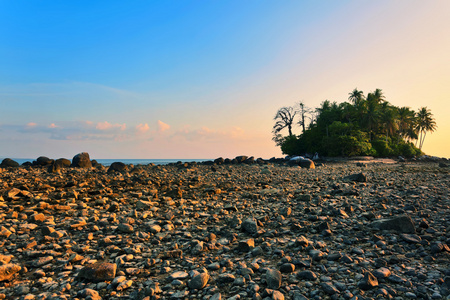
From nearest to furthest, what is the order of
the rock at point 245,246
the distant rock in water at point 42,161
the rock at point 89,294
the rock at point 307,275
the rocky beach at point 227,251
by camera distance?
the rock at point 89,294
the rocky beach at point 227,251
the rock at point 307,275
the rock at point 245,246
the distant rock in water at point 42,161

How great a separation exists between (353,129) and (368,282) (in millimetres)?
50192

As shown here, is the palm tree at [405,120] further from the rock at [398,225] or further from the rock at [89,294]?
the rock at [89,294]

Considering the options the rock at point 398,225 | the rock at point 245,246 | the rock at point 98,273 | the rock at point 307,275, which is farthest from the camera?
the rock at point 398,225

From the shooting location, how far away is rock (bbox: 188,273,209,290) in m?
3.42

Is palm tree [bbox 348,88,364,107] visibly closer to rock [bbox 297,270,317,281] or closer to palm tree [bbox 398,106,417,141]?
palm tree [bbox 398,106,417,141]

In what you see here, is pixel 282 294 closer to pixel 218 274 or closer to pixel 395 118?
pixel 218 274

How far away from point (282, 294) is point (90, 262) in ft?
10.9

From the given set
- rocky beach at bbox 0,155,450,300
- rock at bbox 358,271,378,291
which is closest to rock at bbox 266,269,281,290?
rocky beach at bbox 0,155,450,300

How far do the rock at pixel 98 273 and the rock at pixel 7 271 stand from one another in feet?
3.50

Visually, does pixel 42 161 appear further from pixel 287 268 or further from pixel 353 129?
pixel 353 129

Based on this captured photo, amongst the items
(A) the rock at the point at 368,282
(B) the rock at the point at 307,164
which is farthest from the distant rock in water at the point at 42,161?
(A) the rock at the point at 368,282

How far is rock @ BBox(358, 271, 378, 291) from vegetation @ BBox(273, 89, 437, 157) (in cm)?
3999

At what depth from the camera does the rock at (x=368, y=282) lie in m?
3.24

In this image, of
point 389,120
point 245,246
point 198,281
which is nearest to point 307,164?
point 245,246
